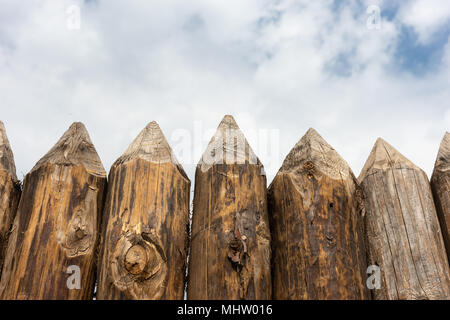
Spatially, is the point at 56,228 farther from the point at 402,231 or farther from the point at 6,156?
the point at 402,231

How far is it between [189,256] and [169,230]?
0.27 meters

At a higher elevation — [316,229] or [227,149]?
[227,149]

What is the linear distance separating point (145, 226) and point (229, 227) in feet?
1.92

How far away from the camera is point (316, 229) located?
10.2 feet

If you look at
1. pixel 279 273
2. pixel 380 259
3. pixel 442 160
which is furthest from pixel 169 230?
pixel 442 160

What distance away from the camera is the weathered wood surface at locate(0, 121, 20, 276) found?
3424 mm

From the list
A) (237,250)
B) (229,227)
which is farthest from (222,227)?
(237,250)

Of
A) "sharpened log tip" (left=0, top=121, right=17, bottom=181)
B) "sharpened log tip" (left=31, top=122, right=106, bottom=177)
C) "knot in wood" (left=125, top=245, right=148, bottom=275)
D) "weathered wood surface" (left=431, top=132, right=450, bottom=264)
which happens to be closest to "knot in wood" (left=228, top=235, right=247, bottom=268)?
"knot in wood" (left=125, top=245, right=148, bottom=275)

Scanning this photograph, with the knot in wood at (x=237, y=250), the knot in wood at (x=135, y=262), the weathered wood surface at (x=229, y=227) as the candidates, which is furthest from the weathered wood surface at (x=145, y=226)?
the knot in wood at (x=237, y=250)

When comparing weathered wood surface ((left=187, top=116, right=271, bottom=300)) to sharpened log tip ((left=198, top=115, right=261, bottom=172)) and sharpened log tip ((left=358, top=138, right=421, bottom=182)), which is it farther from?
sharpened log tip ((left=358, top=138, right=421, bottom=182))

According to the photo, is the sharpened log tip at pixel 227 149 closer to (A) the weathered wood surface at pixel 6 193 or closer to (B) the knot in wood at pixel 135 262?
(B) the knot in wood at pixel 135 262

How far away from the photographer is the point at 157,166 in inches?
130

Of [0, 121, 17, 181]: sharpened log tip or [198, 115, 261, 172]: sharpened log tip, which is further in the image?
[0, 121, 17, 181]: sharpened log tip

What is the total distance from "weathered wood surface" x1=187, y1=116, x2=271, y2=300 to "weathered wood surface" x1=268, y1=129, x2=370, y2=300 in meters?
0.13
